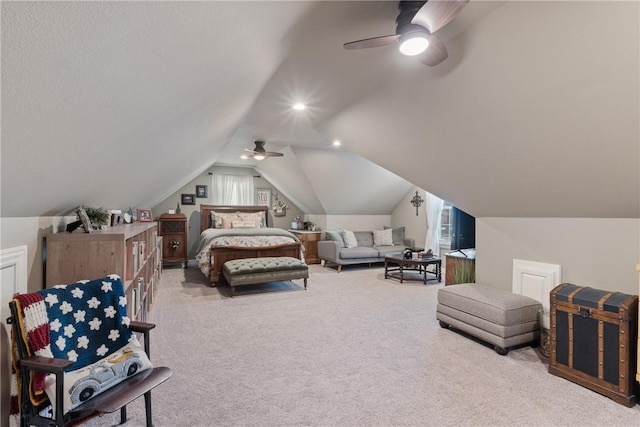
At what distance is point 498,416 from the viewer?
1.87m

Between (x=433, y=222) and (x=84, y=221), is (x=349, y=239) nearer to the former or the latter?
(x=433, y=222)

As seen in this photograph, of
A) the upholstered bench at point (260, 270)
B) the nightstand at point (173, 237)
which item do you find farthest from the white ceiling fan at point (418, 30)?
the nightstand at point (173, 237)

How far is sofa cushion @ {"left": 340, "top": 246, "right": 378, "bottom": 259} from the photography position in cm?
646

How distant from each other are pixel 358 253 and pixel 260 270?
8.35 ft

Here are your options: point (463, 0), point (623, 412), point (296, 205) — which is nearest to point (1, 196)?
point (463, 0)

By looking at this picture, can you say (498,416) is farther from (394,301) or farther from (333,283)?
(333,283)

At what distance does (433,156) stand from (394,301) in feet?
7.07

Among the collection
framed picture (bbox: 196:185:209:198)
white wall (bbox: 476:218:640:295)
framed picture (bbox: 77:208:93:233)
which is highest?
framed picture (bbox: 196:185:209:198)

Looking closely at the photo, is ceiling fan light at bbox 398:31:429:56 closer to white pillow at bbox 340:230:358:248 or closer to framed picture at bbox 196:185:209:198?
white pillow at bbox 340:230:358:248

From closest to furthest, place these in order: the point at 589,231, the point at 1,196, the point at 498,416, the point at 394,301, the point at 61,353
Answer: the point at 1,196 < the point at 61,353 < the point at 498,416 < the point at 589,231 < the point at 394,301

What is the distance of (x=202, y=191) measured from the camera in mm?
7586

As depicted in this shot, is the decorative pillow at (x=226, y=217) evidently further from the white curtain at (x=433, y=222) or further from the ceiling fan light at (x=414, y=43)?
the ceiling fan light at (x=414, y=43)

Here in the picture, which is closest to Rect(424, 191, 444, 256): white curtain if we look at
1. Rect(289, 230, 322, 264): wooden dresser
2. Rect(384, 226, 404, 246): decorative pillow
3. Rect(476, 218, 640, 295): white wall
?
Rect(384, 226, 404, 246): decorative pillow

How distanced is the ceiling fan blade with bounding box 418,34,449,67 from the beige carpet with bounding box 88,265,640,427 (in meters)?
2.17
